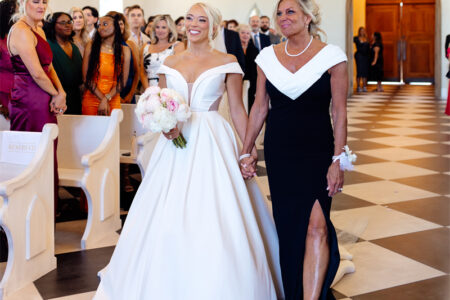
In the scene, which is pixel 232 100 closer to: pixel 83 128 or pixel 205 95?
pixel 205 95

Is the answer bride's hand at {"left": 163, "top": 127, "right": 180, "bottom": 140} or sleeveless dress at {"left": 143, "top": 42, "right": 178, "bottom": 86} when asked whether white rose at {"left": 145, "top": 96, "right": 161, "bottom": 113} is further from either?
sleeveless dress at {"left": 143, "top": 42, "right": 178, "bottom": 86}

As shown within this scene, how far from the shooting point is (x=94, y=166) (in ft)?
15.2

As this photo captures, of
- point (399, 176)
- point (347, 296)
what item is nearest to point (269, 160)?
point (347, 296)

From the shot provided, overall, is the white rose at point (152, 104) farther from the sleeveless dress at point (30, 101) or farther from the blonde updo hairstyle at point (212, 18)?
the sleeveless dress at point (30, 101)

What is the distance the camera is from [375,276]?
3.83m

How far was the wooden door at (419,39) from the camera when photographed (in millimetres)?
23141

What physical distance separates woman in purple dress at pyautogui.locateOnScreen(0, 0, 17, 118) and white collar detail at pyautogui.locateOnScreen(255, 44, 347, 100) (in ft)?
10.1

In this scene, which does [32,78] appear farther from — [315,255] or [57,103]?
[315,255]

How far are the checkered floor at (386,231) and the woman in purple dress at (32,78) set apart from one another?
92 cm

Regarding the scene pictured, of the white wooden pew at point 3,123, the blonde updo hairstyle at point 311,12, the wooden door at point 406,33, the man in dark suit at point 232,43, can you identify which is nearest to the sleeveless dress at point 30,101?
the white wooden pew at point 3,123

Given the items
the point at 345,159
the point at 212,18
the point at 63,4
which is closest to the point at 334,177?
the point at 345,159

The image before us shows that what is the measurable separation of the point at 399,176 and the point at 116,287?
14.0 feet

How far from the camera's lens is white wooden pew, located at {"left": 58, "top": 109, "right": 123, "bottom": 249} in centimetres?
458

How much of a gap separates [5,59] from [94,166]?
1.73 m
